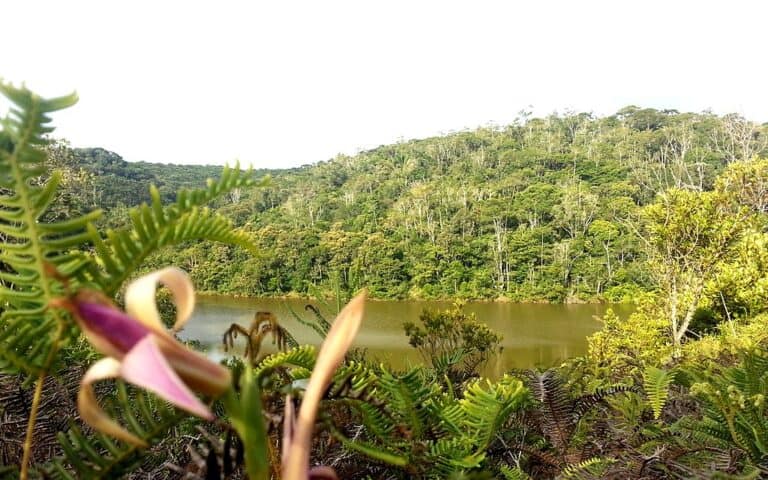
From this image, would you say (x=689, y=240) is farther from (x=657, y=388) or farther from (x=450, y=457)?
(x=450, y=457)

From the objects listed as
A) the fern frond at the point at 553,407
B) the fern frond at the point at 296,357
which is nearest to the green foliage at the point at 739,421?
the fern frond at the point at 553,407

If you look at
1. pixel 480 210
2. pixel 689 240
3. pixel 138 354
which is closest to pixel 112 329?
pixel 138 354

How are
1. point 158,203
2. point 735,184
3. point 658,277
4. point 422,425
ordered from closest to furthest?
point 158,203 < point 422,425 < point 735,184 < point 658,277

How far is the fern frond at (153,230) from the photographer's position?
1.17 ft

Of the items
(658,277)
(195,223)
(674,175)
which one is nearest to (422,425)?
(195,223)

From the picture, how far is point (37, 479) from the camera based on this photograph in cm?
43

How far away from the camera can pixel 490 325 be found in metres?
24.8

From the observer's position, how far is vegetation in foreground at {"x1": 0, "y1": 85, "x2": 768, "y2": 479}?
0.26 meters

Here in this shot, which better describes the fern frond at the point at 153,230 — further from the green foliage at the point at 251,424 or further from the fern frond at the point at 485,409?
the fern frond at the point at 485,409

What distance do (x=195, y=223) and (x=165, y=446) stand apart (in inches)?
18.2

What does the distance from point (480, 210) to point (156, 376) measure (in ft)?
127

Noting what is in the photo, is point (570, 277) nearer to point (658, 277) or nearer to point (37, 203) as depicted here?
point (658, 277)

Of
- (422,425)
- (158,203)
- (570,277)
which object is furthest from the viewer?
(570,277)

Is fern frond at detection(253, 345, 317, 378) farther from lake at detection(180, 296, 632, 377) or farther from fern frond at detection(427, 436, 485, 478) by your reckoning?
lake at detection(180, 296, 632, 377)
